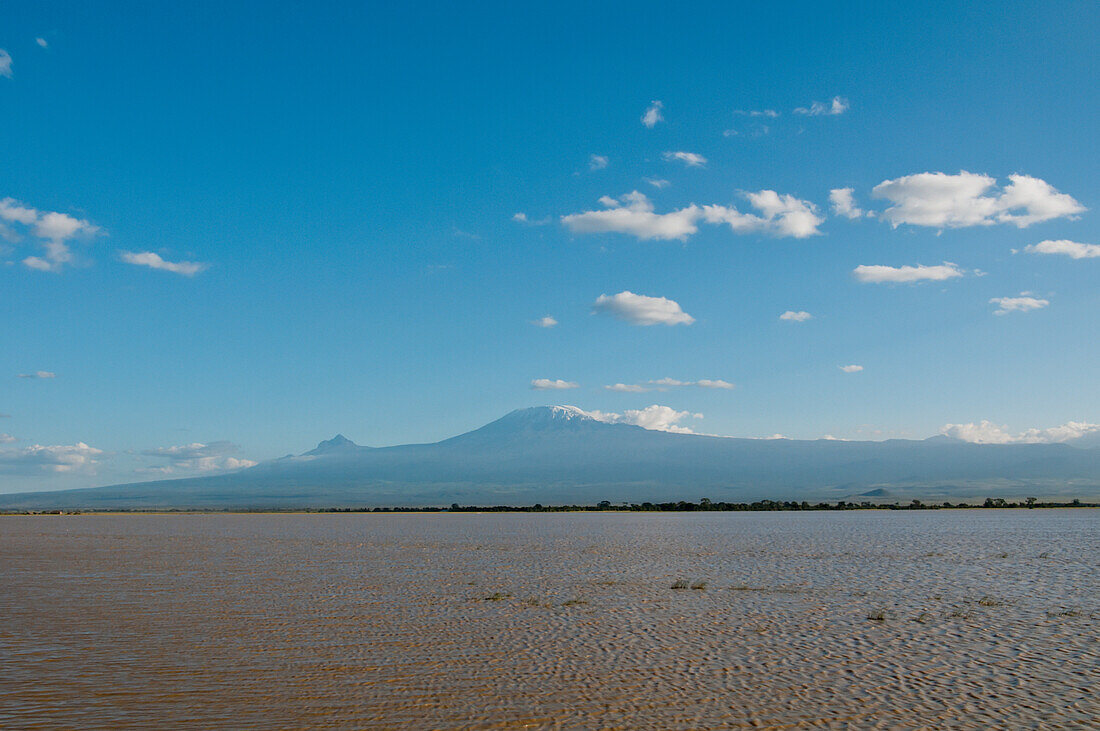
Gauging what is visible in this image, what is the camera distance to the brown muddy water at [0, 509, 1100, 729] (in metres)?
11.2

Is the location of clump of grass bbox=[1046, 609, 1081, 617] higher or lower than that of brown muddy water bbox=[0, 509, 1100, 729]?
lower

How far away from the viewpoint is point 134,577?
26.2 meters

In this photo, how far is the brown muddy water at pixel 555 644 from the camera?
443 inches

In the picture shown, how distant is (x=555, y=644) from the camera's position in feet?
51.3

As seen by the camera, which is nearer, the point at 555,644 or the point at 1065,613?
the point at 555,644

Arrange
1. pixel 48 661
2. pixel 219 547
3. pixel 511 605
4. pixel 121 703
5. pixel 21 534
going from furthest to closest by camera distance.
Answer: pixel 21 534 < pixel 219 547 < pixel 511 605 < pixel 48 661 < pixel 121 703

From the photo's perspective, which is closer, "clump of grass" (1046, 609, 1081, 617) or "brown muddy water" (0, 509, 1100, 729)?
"brown muddy water" (0, 509, 1100, 729)

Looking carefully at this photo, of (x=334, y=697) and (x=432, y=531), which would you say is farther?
Result: (x=432, y=531)

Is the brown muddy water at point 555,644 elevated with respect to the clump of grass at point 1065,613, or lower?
elevated

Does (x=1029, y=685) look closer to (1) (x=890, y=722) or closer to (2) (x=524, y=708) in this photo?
(1) (x=890, y=722)

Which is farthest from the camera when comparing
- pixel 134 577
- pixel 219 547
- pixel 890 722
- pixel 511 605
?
pixel 219 547

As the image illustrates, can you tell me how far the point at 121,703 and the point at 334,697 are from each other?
288 cm

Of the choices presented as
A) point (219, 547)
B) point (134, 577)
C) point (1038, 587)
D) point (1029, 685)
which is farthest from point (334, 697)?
point (219, 547)

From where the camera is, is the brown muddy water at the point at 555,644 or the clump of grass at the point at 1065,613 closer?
the brown muddy water at the point at 555,644
